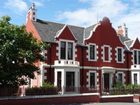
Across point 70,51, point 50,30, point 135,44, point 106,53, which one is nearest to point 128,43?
point 135,44

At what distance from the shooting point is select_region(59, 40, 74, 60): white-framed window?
34.6m

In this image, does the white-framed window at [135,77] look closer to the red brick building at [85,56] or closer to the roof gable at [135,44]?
the red brick building at [85,56]

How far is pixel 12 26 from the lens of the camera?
2414 centimetres

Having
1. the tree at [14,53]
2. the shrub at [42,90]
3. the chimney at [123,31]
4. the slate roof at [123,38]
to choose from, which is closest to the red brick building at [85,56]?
the slate roof at [123,38]

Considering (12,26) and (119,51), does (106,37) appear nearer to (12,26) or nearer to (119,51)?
(119,51)

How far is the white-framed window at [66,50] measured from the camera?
34.6 meters

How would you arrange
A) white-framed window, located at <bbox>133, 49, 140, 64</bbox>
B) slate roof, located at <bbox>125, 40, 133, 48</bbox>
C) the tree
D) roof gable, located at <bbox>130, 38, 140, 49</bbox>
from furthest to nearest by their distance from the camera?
slate roof, located at <bbox>125, 40, 133, 48</bbox>, white-framed window, located at <bbox>133, 49, 140, 64</bbox>, roof gable, located at <bbox>130, 38, 140, 49</bbox>, the tree

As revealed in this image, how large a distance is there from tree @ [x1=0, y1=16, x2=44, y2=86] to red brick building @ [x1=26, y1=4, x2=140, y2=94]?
273 inches

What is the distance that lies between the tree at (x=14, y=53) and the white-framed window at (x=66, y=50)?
9656 mm

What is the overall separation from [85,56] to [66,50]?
3094 millimetres

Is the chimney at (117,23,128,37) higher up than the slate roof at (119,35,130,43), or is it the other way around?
the chimney at (117,23,128,37)

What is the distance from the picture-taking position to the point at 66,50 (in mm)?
34875

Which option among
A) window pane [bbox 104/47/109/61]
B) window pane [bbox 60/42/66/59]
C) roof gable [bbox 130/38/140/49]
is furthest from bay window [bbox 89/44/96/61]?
roof gable [bbox 130/38/140/49]

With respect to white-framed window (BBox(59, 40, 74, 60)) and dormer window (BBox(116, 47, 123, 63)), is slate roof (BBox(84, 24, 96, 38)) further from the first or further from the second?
dormer window (BBox(116, 47, 123, 63))
